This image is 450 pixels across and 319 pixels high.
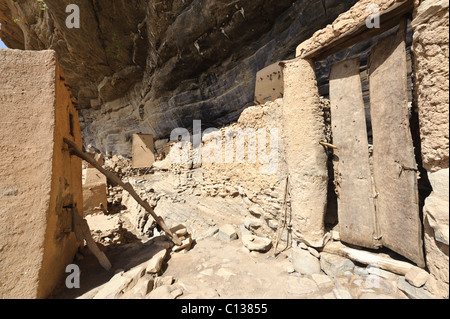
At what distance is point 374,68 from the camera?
2566mm

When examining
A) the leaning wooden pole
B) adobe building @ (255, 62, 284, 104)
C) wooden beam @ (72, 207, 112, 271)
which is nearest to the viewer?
wooden beam @ (72, 207, 112, 271)

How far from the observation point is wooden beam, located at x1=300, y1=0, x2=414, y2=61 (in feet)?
6.89

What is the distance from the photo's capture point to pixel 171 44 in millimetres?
10328

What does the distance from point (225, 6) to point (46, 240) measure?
1034 cm

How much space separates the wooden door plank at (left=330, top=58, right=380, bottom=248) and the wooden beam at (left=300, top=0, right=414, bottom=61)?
0.99 feet

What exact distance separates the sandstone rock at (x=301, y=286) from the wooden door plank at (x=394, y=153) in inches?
47.8

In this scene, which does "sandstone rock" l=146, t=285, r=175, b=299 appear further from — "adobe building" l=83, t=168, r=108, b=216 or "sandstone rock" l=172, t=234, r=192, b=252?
"adobe building" l=83, t=168, r=108, b=216

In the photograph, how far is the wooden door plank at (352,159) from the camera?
2.56 meters

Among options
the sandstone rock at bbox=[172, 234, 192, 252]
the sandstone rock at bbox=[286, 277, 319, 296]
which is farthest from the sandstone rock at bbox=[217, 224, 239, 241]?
the sandstone rock at bbox=[286, 277, 319, 296]

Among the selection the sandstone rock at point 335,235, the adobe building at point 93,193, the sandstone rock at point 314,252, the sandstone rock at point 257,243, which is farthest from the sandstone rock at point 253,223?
the adobe building at point 93,193

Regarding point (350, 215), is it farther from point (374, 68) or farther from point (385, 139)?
point (374, 68)

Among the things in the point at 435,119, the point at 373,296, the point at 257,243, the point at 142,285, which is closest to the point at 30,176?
the point at 142,285
